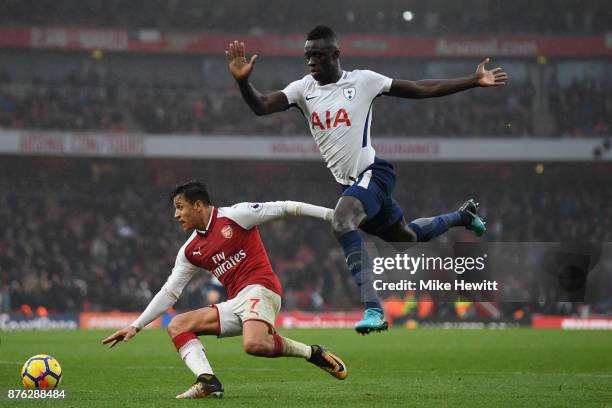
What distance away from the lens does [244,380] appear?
11.8m

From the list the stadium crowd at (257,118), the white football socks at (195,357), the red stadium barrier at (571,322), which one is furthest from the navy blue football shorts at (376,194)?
the stadium crowd at (257,118)

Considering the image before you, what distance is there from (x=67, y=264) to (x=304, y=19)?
13661 millimetres

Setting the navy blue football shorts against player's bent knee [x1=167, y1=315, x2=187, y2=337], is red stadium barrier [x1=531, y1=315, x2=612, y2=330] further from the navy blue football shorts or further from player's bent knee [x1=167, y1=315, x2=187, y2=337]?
player's bent knee [x1=167, y1=315, x2=187, y2=337]

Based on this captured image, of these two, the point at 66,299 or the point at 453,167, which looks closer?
the point at 66,299

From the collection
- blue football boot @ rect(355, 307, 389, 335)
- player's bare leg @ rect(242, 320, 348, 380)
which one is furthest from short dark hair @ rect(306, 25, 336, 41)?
player's bare leg @ rect(242, 320, 348, 380)

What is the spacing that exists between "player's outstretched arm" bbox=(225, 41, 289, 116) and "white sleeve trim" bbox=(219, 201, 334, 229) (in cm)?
82

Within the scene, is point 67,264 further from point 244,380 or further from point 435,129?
point 244,380

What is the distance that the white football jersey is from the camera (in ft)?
30.2

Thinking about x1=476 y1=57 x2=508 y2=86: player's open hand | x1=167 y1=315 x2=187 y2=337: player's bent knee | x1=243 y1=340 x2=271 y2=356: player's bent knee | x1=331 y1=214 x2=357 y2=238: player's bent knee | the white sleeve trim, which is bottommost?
x1=243 y1=340 x2=271 y2=356: player's bent knee

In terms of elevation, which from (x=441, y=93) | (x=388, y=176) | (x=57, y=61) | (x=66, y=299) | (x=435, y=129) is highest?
(x=57, y=61)

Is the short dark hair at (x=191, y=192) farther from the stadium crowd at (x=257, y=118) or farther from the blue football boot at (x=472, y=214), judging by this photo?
the stadium crowd at (x=257, y=118)

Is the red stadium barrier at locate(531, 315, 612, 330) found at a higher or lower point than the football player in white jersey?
lower

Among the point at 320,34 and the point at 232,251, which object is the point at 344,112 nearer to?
the point at 320,34

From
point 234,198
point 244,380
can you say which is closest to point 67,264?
point 234,198
